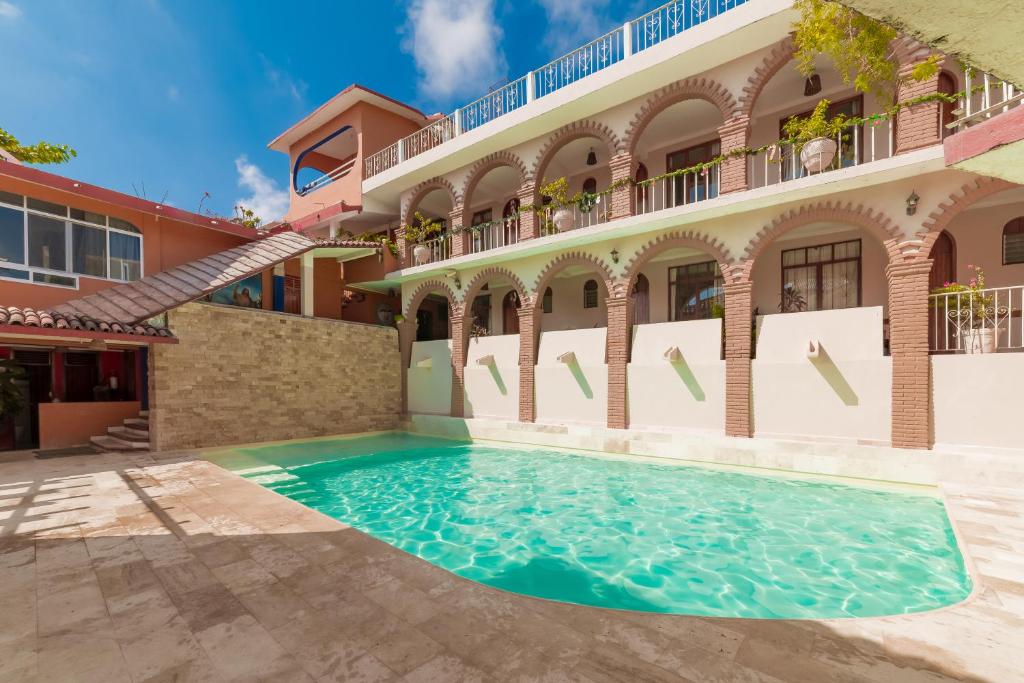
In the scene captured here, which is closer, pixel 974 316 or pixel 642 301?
pixel 974 316

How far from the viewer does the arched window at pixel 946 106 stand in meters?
7.93

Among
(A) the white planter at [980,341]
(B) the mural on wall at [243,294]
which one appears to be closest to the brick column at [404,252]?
(B) the mural on wall at [243,294]

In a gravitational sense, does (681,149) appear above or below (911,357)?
above

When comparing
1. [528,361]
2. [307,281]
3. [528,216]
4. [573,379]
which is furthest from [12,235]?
[573,379]

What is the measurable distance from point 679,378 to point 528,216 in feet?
20.7

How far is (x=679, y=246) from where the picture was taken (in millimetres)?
10695

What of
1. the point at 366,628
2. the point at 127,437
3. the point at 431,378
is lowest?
the point at 127,437

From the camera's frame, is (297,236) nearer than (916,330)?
No

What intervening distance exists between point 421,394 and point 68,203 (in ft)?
34.2

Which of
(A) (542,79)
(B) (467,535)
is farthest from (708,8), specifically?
(B) (467,535)

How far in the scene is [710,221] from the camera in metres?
10.1

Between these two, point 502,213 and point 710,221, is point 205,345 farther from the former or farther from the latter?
point 710,221

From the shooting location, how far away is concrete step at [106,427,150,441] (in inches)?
398

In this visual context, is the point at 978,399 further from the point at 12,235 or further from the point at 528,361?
the point at 12,235
